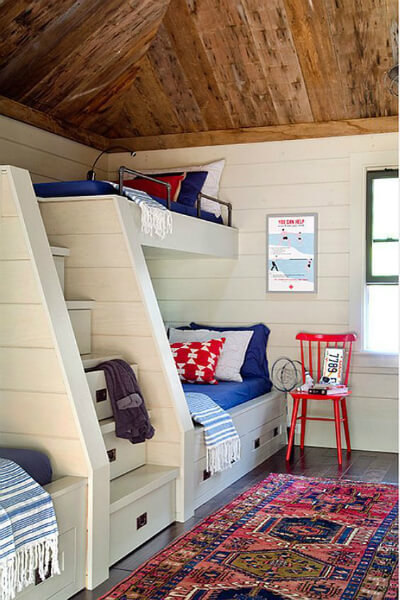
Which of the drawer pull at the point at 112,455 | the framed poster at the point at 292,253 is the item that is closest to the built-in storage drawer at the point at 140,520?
the drawer pull at the point at 112,455

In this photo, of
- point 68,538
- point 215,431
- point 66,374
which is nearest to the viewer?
point 68,538

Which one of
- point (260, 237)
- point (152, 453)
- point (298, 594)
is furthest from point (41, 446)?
point (260, 237)

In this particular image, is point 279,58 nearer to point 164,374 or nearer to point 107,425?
point 164,374

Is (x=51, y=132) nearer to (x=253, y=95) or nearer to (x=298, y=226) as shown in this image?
(x=253, y=95)

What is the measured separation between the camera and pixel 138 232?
13.1 ft

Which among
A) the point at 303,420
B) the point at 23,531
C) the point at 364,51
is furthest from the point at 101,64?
the point at 23,531

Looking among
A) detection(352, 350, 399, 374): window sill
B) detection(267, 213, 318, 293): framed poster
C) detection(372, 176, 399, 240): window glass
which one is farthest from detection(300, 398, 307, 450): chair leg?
detection(372, 176, 399, 240): window glass

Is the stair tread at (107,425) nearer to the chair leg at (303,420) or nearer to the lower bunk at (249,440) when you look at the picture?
the lower bunk at (249,440)

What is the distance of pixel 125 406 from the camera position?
3611 millimetres

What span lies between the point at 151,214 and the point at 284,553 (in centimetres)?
189

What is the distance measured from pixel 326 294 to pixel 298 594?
3.05 metres

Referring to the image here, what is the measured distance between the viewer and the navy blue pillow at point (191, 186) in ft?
18.8

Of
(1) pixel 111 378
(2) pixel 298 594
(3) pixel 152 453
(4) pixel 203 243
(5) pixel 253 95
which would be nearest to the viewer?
(2) pixel 298 594

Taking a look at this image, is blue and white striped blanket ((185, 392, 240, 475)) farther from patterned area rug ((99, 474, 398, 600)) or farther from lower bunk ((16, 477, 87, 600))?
lower bunk ((16, 477, 87, 600))
